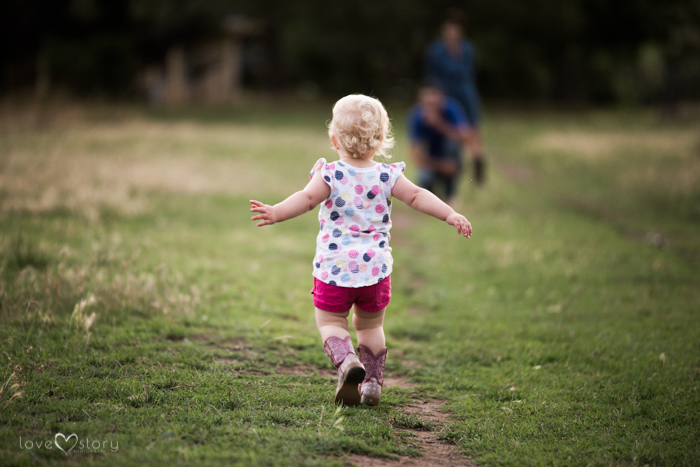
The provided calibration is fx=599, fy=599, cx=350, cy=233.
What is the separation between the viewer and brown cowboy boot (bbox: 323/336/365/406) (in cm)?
323

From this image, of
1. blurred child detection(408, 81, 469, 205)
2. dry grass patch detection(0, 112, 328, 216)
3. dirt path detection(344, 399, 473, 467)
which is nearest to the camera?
dirt path detection(344, 399, 473, 467)

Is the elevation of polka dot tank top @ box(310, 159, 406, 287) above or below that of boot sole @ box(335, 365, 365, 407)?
above

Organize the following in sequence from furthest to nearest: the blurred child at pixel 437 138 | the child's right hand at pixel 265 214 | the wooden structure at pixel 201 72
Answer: the wooden structure at pixel 201 72
the blurred child at pixel 437 138
the child's right hand at pixel 265 214

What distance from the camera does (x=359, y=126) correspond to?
132 inches

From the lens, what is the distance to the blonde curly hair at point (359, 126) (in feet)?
11.0

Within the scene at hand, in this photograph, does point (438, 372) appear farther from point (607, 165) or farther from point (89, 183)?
point (607, 165)

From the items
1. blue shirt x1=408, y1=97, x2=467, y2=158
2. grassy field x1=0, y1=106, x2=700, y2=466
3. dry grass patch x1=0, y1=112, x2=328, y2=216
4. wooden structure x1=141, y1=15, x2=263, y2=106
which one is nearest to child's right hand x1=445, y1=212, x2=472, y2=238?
grassy field x1=0, y1=106, x2=700, y2=466

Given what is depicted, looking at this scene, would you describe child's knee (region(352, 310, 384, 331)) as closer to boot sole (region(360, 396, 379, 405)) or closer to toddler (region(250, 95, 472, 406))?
toddler (region(250, 95, 472, 406))

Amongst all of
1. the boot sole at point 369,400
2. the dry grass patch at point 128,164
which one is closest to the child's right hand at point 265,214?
the boot sole at point 369,400

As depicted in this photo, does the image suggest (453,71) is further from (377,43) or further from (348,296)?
(377,43)

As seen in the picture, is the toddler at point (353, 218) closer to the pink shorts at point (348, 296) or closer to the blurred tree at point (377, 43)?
the pink shorts at point (348, 296)

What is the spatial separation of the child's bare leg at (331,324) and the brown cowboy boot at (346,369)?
0.12ft

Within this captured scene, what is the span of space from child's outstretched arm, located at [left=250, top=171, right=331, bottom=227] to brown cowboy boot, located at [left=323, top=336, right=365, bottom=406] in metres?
0.76

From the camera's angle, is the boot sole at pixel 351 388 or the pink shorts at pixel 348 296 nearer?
the boot sole at pixel 351 388
